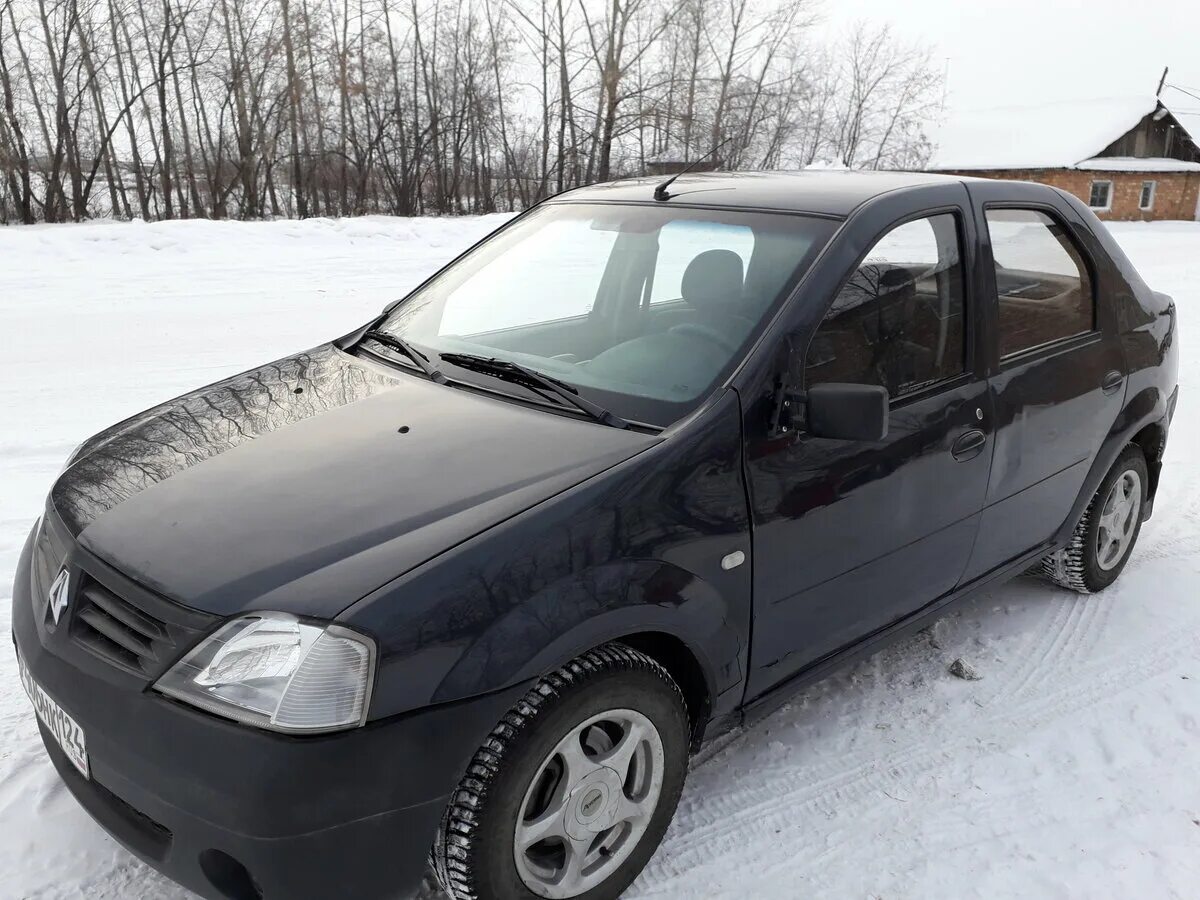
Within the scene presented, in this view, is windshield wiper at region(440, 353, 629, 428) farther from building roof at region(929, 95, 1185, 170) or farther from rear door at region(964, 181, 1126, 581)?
building roof at region(929, 95, 1185, 170)

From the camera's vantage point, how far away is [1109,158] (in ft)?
137

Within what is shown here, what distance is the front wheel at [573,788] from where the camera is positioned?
1914mm

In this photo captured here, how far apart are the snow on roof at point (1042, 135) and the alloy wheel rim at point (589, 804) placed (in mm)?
44611

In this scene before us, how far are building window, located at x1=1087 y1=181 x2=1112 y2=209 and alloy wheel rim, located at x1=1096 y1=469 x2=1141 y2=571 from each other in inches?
1712

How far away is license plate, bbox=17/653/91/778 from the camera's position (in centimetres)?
197

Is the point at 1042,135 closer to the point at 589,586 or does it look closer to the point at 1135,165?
the point at 1135,165

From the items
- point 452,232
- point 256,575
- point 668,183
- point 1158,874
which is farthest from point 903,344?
point 452,232

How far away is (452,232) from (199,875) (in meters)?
15.1

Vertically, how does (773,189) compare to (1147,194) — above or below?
below

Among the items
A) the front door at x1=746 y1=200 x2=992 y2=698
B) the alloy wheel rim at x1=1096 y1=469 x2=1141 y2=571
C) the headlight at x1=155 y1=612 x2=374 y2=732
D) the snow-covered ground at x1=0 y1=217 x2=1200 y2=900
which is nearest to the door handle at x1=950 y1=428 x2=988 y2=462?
the front door at x1=746 y1=200 x2=992 y2=698

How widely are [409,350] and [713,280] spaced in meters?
1.00

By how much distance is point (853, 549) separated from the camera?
2.64m

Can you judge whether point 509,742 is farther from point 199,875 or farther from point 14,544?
point 14,544

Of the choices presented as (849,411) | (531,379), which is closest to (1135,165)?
(849,411)
